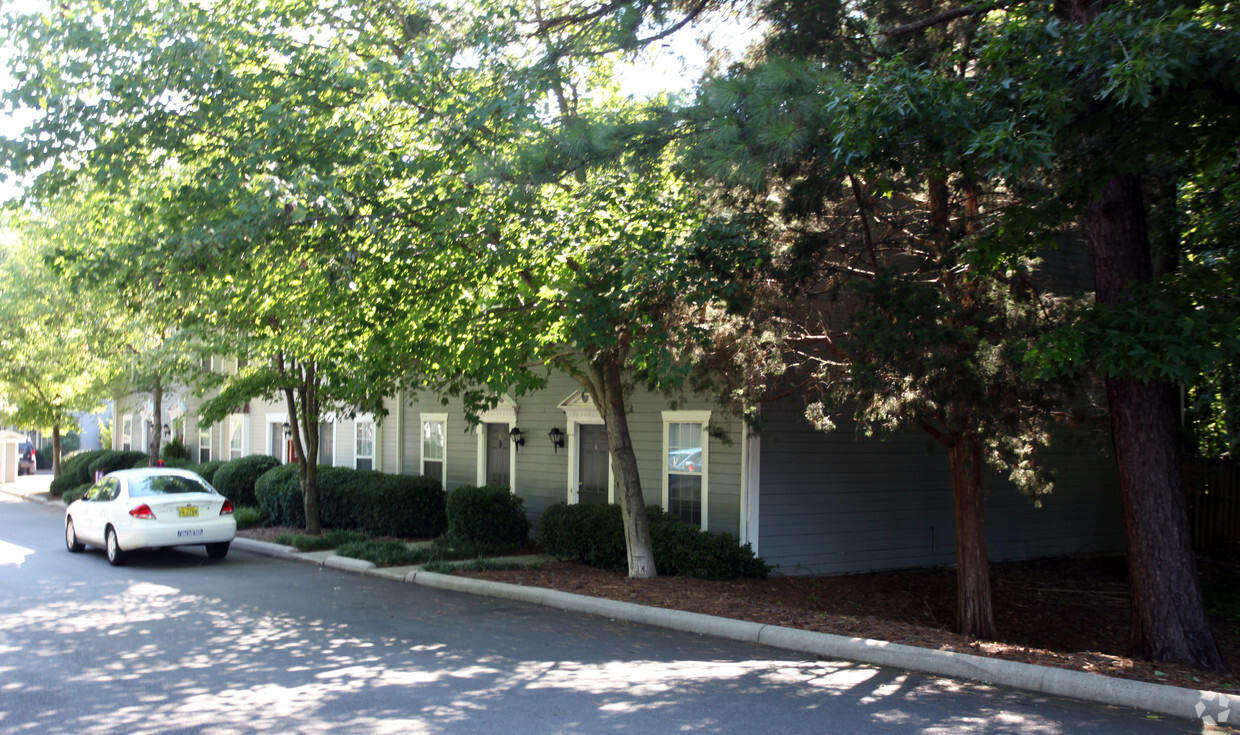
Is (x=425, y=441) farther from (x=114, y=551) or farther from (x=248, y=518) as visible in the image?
(x=114, y=551)

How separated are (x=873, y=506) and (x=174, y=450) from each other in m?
23.4

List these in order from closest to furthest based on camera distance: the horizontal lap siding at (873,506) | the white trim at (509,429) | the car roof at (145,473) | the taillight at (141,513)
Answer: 1. the horizontal lap siding at (873,506)
2. the taillight at (141,513)
3. the car roof at (145,473)
4. the white trim at (509,429)

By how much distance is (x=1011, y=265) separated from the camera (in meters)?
8.96

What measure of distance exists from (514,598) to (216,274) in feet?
16.7

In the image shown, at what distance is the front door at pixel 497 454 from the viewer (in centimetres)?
1803

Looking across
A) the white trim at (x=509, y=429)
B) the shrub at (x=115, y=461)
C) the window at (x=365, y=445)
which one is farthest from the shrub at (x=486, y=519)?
the shrub at (x=115, y=461)

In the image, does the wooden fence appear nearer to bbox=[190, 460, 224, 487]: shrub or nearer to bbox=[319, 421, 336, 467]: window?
bbox=[319, 421, 336, 467]: window

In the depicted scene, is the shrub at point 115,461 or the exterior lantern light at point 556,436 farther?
the shrub at point 115,461

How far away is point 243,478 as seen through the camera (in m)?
21.7

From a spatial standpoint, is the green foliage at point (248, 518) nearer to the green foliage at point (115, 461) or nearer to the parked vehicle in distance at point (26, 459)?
the green foliage at point (115, 461)

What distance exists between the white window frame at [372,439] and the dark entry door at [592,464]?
24.1 feet

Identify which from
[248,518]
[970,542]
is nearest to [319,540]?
[248,518]

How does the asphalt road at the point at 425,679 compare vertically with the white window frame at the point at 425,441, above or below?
below

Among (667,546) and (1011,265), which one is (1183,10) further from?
(667,546)
